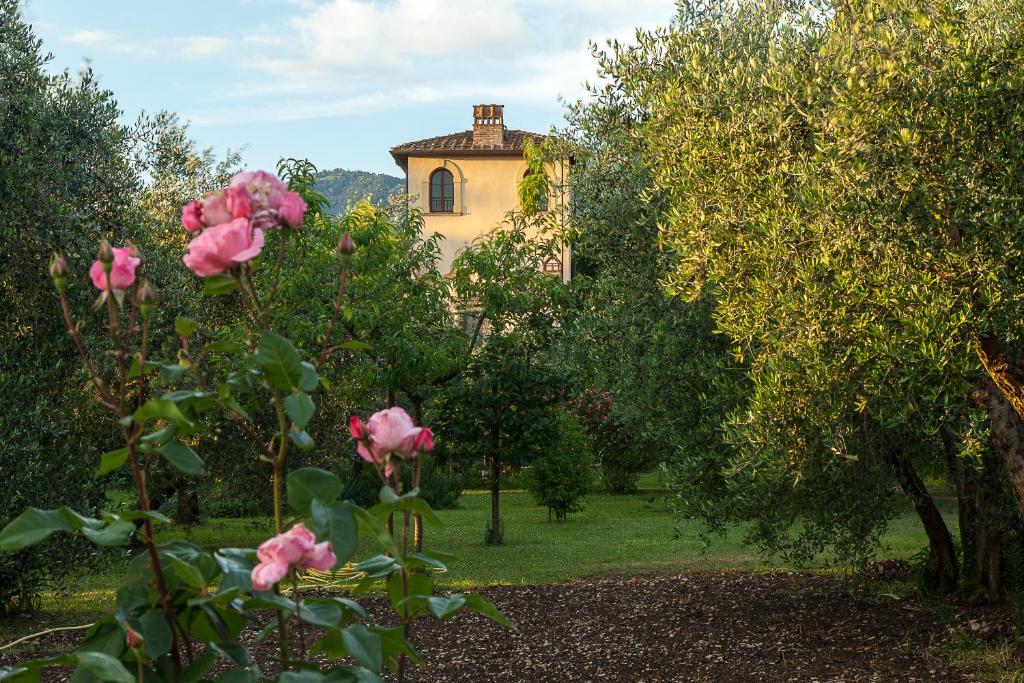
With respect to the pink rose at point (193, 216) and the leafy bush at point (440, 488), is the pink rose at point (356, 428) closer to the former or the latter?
the pink rose at point (193, 216)

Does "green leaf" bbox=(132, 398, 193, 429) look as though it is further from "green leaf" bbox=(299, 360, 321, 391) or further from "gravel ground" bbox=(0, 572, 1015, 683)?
"gravel ground" bbox=(0, 572, 1015, 683)

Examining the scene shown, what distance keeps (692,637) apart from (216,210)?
25.7 feet

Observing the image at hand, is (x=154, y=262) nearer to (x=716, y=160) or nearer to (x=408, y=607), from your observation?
(x=716, y=160)

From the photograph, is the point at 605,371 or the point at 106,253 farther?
the point at 605,371

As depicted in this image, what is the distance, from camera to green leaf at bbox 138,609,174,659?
7.79 feet

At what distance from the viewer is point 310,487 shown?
2.44 m

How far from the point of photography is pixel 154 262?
12.0m

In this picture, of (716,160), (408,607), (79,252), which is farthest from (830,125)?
(79,252)

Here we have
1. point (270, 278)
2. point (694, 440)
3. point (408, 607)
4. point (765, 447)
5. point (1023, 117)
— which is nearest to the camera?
point (408, 607)

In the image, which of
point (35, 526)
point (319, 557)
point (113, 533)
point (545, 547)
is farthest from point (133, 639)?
point (545, 547)

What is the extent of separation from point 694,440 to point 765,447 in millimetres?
2058

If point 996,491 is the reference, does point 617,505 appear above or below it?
below

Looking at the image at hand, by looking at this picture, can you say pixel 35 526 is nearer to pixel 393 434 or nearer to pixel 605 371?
pixel 393 434

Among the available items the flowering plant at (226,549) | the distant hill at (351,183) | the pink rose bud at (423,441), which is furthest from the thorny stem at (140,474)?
the distant hill at (351,183)
